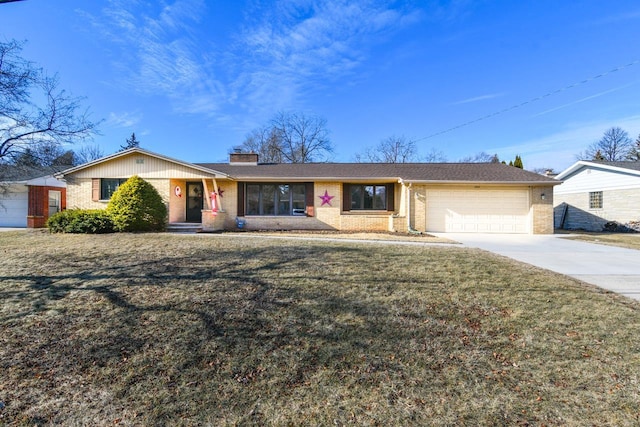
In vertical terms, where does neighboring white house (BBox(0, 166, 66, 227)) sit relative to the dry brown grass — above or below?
above

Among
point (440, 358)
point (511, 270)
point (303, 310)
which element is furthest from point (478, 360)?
point (511, 270)

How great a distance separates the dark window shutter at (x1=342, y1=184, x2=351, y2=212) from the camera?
1515 cm

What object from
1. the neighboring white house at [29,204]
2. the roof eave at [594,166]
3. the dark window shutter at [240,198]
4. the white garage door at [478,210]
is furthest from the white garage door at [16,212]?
the roof eave at [594,166]

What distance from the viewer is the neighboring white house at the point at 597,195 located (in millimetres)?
16219

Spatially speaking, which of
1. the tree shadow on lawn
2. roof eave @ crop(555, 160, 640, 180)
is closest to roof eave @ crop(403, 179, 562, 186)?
roof eave @ crop(555, 160, 640, 180)

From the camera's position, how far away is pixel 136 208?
12.1 m

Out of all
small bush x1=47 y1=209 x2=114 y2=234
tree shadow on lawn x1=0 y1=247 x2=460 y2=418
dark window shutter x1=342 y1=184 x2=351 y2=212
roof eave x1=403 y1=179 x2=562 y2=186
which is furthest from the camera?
dark window shutter x1=342 y1=184 x2=351 y2=212

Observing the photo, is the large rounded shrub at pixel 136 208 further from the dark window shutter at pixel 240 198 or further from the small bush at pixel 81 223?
the dark window shutter at pixel 240 198

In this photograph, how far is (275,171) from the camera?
1600 centimetres

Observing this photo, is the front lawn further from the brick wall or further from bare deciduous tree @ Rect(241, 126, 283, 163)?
bare deciduous tree @ Rect(241, 126, 283, 163)

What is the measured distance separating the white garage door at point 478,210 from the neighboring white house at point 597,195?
665cm

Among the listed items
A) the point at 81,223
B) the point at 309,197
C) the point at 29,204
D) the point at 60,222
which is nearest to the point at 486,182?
the point at 309,197

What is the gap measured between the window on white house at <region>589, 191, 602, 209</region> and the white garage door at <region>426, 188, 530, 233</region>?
758 cm

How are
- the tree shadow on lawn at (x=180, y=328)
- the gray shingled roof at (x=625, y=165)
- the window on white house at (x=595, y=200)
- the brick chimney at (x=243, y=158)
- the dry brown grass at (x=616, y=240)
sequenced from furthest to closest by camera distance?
the brick chimney at (x=243, y=158) → the window on white house at (x=595, y=200) → the gray shingled roof at (x=625, y=165) → the dry brown grass at (x=616, y=240) → the tree shadow on lawn at (x=180, y=328)
